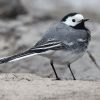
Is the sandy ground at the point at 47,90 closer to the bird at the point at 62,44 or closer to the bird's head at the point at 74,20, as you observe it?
the bird at the point at 62,44

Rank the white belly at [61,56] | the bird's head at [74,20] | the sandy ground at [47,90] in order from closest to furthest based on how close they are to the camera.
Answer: the sandy ground at [47,90], the white belly at [61,56], the bird's head at [74,20]

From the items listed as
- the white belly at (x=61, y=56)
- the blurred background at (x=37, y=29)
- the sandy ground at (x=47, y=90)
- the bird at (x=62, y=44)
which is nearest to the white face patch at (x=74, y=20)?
the bird at (x=62, y=44)

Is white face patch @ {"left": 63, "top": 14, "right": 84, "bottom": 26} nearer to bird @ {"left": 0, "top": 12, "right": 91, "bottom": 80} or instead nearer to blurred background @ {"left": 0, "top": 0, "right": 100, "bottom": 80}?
bird @ {"left": 0, "top": 12, "right": 91, "bottom": 80}

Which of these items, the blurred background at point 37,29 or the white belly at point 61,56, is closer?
the white belly at point 61,56

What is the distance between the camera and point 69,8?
18.3m

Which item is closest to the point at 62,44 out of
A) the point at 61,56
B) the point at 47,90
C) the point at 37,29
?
the point at 61,56

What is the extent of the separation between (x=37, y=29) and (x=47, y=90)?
6.80m

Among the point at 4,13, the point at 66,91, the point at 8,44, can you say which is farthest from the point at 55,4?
the point at 66,91

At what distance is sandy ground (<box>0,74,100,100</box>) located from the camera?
7453mm

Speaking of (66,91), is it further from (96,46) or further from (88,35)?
(96,46)

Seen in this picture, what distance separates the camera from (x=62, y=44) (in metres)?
8.77

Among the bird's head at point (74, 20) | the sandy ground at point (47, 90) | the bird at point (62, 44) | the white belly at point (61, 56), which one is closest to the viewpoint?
the sandy ground at point (47, 90)

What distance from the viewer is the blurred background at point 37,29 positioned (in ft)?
36.6

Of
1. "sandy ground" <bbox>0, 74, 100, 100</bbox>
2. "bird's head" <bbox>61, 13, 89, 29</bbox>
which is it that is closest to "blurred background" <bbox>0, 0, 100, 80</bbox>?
"bird's head" <bbox>61, 13, 89, 29</bbox>
